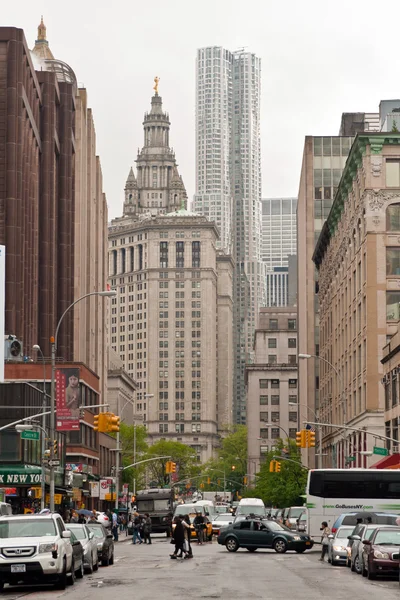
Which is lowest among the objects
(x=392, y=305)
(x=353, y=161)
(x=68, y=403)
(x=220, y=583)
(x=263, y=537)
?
(x=263, y=537)

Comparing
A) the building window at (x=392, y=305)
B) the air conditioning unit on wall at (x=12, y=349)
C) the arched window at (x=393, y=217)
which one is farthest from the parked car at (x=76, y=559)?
the air conditioning unit on wall at (x=12, y=349)

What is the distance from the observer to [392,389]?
241 feet

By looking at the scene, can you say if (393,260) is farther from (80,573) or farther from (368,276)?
(80,573)

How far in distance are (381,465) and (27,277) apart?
39451 mm

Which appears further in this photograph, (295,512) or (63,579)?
(295,512)

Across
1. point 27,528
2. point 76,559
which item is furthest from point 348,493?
point 27,528

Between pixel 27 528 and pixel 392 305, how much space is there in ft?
175

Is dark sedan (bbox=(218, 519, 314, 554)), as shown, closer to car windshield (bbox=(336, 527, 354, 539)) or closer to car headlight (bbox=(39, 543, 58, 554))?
car windshield (bbox=(336, 527, 354, 539))

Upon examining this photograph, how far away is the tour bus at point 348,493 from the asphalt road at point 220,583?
12466 millimetres

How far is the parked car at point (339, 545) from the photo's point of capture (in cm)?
4053

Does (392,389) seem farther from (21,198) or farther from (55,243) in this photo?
(55,243)

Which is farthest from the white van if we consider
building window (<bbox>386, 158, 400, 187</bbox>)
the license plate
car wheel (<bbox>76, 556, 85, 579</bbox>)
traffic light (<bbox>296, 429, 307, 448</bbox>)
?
the license plate

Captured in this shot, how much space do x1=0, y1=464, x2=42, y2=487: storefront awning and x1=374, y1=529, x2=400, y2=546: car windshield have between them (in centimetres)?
4939

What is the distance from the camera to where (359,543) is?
117 feet
